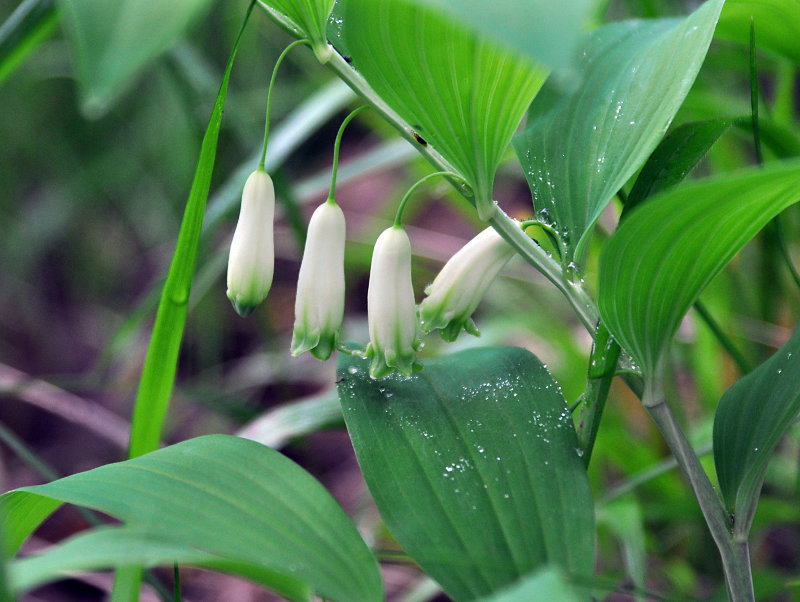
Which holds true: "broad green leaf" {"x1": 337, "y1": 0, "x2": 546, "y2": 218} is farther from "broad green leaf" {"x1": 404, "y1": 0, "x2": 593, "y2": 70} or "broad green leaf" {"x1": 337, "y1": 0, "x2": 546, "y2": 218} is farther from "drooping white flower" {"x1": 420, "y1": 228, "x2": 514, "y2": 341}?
"broad green leaf" {"x1": 404, "y1": 0, "x2": 593, "y2": 70}

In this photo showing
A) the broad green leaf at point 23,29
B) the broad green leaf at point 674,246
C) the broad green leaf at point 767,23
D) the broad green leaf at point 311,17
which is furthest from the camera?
the broad green leaf at point 23,29

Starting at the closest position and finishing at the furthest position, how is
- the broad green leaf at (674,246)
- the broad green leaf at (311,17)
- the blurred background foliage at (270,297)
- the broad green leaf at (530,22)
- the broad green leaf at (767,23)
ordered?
the broad green leaf at (530,22) → the broad green leaf at (674,246) → the broad green leaf at (311,17) → the broad green leaf at (767,23) → the blurred background foliage at (270,297)

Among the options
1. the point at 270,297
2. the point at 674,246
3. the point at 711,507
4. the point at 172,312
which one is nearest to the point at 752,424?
the point at 711,507

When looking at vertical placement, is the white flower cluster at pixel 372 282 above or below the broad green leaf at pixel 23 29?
below

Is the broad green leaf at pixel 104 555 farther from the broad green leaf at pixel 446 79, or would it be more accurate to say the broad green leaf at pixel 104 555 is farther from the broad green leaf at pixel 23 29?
the broad green leaf at pixel 23 29

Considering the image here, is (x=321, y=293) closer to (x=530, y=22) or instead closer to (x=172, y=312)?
(x=172, y=312)

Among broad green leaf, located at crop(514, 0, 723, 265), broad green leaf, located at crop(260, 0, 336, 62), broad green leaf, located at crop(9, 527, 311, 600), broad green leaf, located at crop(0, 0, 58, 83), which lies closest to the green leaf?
broad green leaf, located at crop(514, 0, 723, 265)

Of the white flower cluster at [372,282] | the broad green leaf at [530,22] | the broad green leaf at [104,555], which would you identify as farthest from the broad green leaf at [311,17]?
the broad green leaf at [104,555]

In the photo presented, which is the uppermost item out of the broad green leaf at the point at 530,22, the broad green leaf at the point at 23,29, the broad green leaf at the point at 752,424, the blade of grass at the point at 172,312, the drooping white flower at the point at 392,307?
the broad green leaf at the point at 23,29
